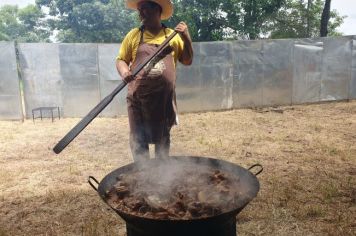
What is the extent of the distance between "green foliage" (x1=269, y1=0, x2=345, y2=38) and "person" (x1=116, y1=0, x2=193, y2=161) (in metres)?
17.6

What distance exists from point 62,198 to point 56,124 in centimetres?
548

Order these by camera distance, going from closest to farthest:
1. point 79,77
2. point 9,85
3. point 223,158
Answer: point 223,158
point 9,85
point 79,77

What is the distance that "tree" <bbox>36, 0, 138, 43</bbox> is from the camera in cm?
2766

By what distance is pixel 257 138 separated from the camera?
7656 millimetres

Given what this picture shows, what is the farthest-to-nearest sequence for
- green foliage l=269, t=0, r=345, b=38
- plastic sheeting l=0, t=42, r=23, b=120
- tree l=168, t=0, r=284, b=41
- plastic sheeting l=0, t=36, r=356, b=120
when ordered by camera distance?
green foliage l=269, t=0, r=345, b=38
tree l=168, t=0, r=284, b=41
plastic sheeting l=0, t=36, r=356, b=120
plastic sheeting l=0, t=42, r=23, b=120

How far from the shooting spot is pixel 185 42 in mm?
3680

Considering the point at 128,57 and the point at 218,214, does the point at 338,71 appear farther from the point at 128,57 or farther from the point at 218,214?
the point at 218,214

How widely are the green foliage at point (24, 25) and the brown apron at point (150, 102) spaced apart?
36.0 metres

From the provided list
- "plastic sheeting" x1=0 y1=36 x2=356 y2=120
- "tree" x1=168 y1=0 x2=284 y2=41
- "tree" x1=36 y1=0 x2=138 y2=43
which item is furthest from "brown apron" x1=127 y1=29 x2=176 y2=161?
"tree" x1=36 y1=0 x2=138 y2=43

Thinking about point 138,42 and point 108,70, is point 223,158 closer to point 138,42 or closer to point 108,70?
point 138,42

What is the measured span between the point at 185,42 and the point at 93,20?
26623 millimetres

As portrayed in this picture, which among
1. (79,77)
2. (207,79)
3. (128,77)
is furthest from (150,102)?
(207,79)

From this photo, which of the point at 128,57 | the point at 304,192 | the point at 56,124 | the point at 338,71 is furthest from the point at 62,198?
the point at 338,71

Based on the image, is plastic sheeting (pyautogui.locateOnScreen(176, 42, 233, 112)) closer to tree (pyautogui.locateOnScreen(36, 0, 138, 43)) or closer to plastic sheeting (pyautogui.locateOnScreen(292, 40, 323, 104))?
plastic sheeting (pyautogui.locateOnScreen(292, 40, 323, 104))
